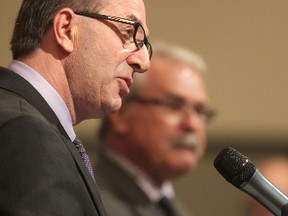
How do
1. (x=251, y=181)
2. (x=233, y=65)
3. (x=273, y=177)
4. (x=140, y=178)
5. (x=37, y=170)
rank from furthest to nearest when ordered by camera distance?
(x=233, y=65) → (x=273, y=177) → (x=140, y=178) → (x=251, y=181) → (x=37, y=170)

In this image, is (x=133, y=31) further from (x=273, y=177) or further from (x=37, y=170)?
(x=273, y=177)

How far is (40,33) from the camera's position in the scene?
2.00 metres

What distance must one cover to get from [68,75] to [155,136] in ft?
5.09

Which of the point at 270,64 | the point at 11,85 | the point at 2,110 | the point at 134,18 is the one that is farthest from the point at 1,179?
the point at 270,64

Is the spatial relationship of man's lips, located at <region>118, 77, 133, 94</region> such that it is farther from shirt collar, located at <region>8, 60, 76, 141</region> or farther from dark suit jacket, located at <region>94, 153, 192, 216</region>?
dark suit jacket, located at <region>94, 153, 192, 216</region>

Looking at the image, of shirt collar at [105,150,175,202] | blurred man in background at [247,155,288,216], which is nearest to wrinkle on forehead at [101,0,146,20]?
shirt collar at [105,150,175,202]

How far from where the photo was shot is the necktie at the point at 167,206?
3.46m

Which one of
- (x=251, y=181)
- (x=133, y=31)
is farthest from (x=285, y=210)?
(x=133, y=31)

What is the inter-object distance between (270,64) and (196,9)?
50cm

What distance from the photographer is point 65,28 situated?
1994mm

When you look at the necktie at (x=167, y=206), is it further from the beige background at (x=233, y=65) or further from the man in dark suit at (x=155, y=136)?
the beige background at (x=233, y=65)

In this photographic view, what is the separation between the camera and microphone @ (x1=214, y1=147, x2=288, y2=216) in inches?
68.5

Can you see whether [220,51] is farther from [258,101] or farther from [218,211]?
[218,211]

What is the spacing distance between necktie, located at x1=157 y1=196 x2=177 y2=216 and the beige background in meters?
1.21
